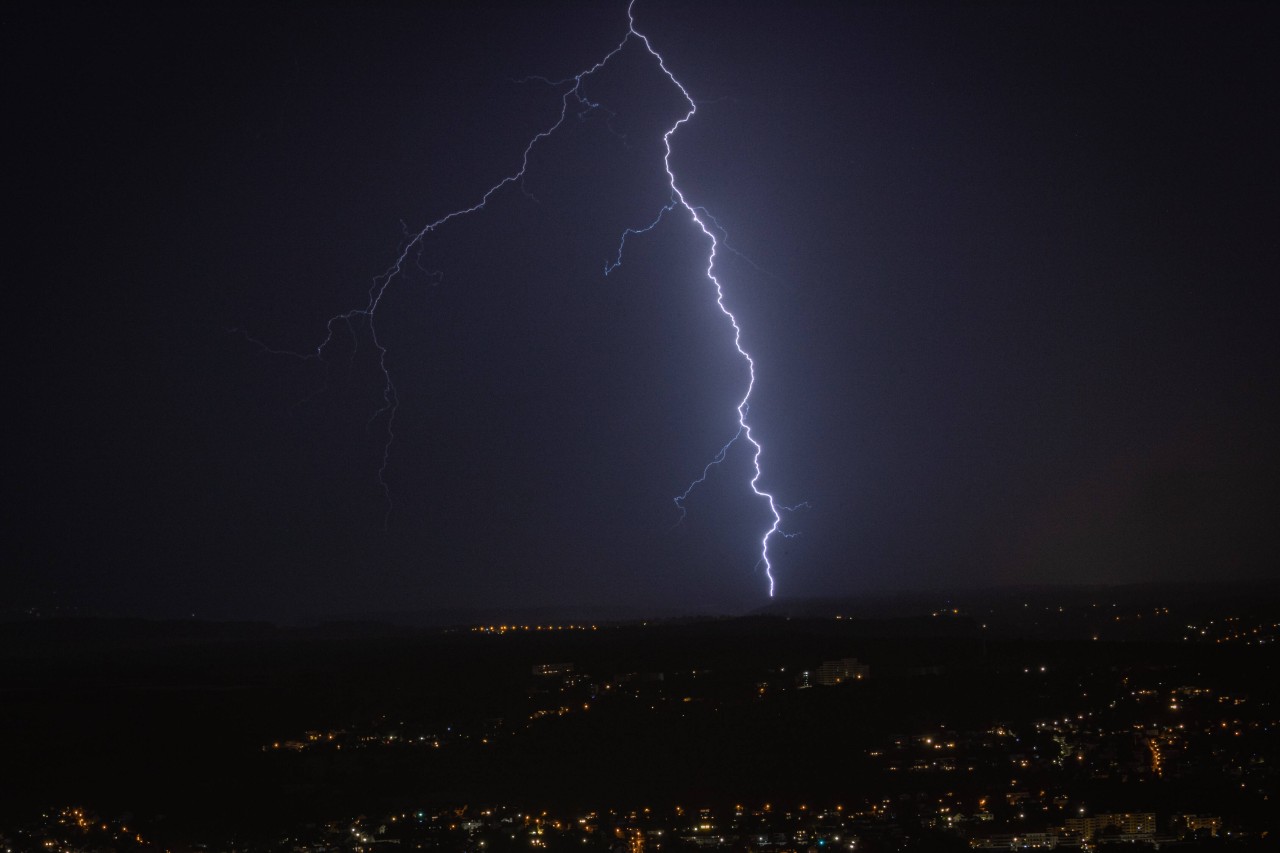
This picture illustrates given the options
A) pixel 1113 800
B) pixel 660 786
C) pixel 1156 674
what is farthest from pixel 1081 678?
pixel 660 786

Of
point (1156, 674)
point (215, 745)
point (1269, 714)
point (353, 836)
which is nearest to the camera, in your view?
point (353, 836)

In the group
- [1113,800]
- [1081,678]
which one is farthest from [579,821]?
[1081,678]

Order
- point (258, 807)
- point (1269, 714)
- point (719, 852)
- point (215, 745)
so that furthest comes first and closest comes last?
point (215, 745) < point (1269, 714) < point (258, 807) < point (719, 852)

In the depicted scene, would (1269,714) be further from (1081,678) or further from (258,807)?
(258,807)

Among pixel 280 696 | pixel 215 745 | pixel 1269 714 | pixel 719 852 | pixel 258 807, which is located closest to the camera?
pixel 719 852

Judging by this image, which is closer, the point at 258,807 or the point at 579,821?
the point at 579,821

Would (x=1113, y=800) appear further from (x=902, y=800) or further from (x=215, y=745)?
(x=215, y=745)

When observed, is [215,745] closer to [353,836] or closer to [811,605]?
[353,836]

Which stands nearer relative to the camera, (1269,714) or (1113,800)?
(1113,800)

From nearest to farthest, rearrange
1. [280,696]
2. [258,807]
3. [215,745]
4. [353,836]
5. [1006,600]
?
1. [353,836]
2. [258,807]
3. [215,745]
4. [280,696]
5. [1006,600]
